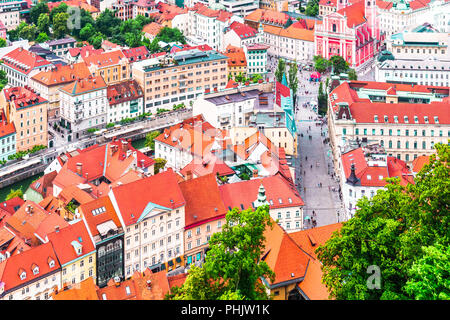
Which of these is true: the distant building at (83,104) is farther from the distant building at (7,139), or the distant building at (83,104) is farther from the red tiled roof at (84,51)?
the red tiled roof at (84,51)

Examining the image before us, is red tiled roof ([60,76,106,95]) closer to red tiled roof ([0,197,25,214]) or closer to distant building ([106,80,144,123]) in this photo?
distant building ([106,80,144,123])

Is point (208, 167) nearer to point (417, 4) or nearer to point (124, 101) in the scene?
point (124, 101)

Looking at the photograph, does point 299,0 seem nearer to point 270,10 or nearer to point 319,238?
point 270,10

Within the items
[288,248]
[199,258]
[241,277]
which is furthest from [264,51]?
[241,277]

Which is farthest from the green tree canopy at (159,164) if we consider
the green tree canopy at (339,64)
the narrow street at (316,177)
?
the green tree canopy at (339,64)

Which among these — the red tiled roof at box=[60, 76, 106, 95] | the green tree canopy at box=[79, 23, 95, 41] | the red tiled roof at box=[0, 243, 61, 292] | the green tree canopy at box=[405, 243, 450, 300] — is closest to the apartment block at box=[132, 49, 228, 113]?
the red tiled roof at box=[60, 76, 106, 95]

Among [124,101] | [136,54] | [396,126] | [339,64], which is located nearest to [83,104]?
[124,101]
